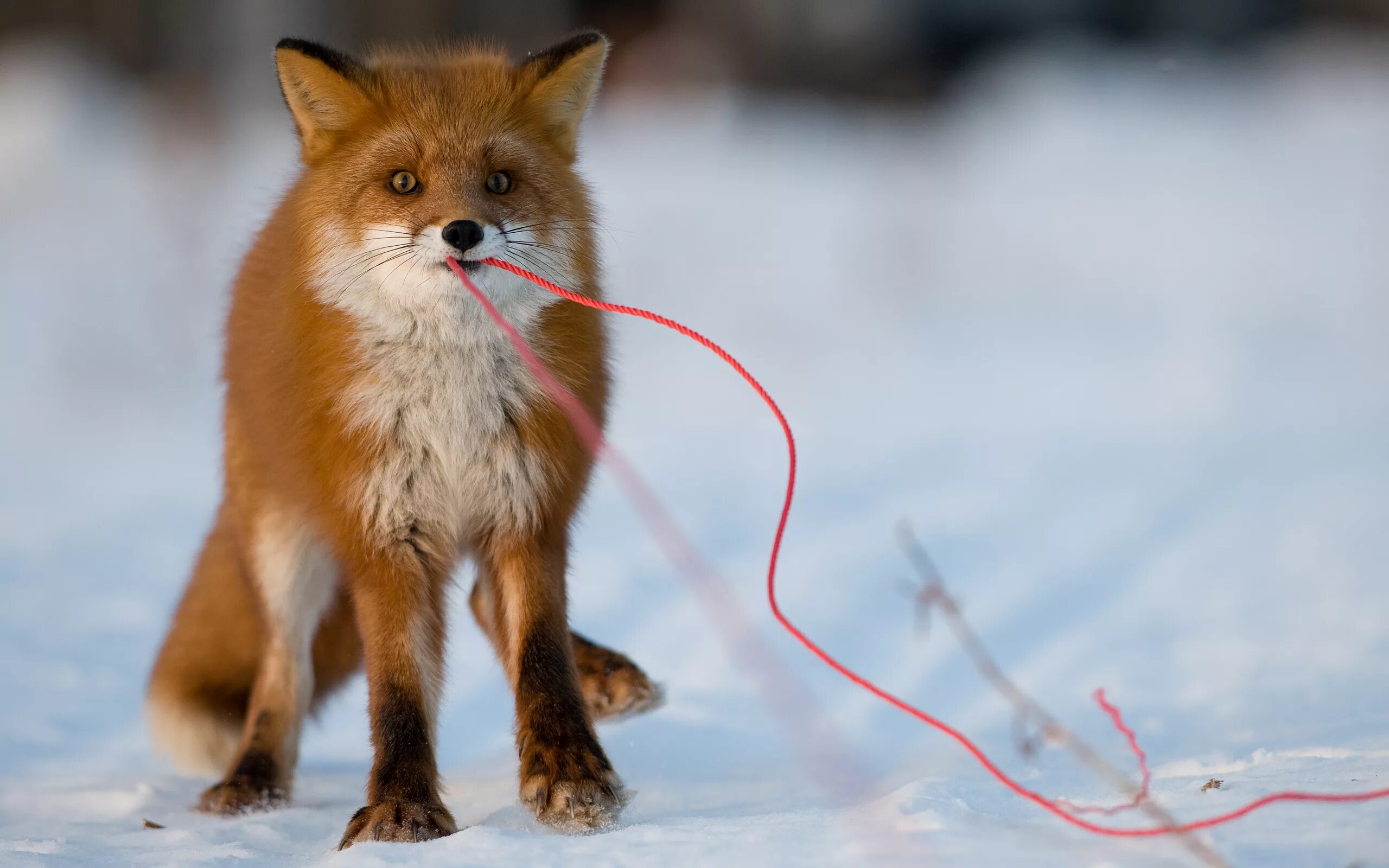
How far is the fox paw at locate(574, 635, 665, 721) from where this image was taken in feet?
13.2

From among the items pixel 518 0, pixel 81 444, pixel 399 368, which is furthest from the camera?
pixel 518 0

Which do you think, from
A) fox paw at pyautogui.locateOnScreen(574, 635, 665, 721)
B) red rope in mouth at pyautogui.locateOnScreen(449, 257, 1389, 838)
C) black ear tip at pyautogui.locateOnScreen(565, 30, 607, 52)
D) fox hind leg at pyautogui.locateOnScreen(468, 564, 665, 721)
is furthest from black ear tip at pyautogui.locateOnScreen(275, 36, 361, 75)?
fox paw at pyautogui.locateOnScreen(574, 635, 665, 721)

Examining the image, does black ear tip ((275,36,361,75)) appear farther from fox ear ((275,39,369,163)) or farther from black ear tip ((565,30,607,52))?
black ear tip ((565,30,607,52))

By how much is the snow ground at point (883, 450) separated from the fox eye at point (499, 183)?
4.74 feet

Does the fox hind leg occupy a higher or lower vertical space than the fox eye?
lower

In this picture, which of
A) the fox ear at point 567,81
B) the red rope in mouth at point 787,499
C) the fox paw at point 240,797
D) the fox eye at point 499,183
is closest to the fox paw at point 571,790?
the red rope in mouth at point 787,499

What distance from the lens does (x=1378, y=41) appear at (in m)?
16.9

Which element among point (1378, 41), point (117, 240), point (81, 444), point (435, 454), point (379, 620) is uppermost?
point (1378, 41)

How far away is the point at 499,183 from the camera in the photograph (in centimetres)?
322

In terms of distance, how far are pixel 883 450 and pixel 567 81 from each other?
536 cm

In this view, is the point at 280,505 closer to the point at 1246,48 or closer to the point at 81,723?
the point at 81,723

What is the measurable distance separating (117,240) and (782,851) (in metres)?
10.1

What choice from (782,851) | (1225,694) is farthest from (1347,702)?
(782,851)

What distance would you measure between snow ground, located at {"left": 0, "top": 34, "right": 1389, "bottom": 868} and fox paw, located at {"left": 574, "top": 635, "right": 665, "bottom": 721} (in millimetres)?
184
